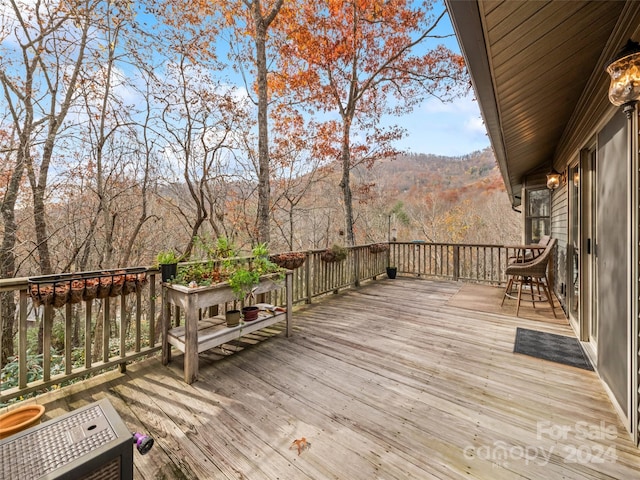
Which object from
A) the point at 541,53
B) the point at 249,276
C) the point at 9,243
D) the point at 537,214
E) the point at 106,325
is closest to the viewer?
the point at 541,53

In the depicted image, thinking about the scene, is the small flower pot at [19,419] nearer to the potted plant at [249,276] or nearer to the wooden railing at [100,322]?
the wooden railing at [100,322]

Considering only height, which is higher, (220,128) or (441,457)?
(220,128)

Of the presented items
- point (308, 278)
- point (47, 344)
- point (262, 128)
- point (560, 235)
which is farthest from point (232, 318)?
point (560, 235)

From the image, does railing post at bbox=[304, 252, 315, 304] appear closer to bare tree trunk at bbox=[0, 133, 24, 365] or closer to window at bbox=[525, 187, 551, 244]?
bare tree trunk at bbox=[0, 133, 24, 365]

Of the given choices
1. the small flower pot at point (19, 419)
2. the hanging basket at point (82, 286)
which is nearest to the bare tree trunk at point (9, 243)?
the hanging basket at point (82, 286)

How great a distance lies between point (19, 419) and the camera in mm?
1365

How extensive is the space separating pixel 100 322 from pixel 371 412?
20.8 ft

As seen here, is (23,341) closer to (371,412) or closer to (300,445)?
(300,445)

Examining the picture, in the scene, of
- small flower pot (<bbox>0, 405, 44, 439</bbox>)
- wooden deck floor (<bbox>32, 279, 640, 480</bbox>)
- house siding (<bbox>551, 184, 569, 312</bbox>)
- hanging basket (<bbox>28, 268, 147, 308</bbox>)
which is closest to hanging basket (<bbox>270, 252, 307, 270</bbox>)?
wooden deck floor (<bbox>32, 279, 640, 480</bbox>)

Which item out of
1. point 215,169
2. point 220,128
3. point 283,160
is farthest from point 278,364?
point 283,160

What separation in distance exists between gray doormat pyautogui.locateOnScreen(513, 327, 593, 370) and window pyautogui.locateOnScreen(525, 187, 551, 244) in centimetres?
356

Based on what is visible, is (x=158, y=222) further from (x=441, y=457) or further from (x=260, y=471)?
(x=441, y=457)

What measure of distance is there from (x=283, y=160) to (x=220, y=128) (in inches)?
76.0

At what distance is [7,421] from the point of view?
1.32 metres
